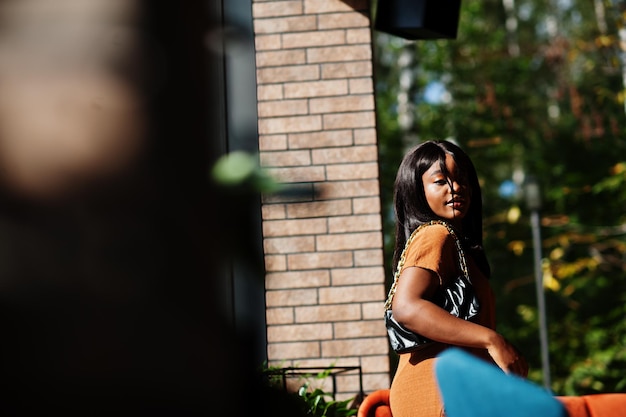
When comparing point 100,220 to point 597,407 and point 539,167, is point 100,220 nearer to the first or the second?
point 597,407

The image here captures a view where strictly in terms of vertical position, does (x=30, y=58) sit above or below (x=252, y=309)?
above

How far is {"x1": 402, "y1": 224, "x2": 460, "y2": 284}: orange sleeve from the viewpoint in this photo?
164 centimetres

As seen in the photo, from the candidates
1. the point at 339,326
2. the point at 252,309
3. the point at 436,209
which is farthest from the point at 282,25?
the point at 252,309

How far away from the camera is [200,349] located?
1.42ft

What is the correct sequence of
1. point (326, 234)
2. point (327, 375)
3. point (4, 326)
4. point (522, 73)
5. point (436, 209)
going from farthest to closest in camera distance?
point (522, 73), point (326, 234), point (327, 375), point (436, 209), point (4, 326)

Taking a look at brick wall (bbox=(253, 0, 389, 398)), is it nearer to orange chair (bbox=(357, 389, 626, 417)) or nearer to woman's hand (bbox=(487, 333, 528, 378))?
orange chair (bbox=(357, 389, 626, 417))

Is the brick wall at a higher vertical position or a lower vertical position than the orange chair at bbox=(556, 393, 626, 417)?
higher

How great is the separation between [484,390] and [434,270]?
0.38 meters

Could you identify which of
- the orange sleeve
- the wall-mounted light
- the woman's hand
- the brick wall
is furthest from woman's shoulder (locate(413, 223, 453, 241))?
the wall-mounted light

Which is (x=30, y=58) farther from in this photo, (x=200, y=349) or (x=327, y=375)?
(x=327, y=375)

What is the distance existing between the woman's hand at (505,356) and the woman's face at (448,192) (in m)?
0.37

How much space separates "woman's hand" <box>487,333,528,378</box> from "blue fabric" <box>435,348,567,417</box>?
0.23 meters

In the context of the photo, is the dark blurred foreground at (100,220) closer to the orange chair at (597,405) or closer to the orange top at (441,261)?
the orange top at (441,261)

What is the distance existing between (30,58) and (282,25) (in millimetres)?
3339
